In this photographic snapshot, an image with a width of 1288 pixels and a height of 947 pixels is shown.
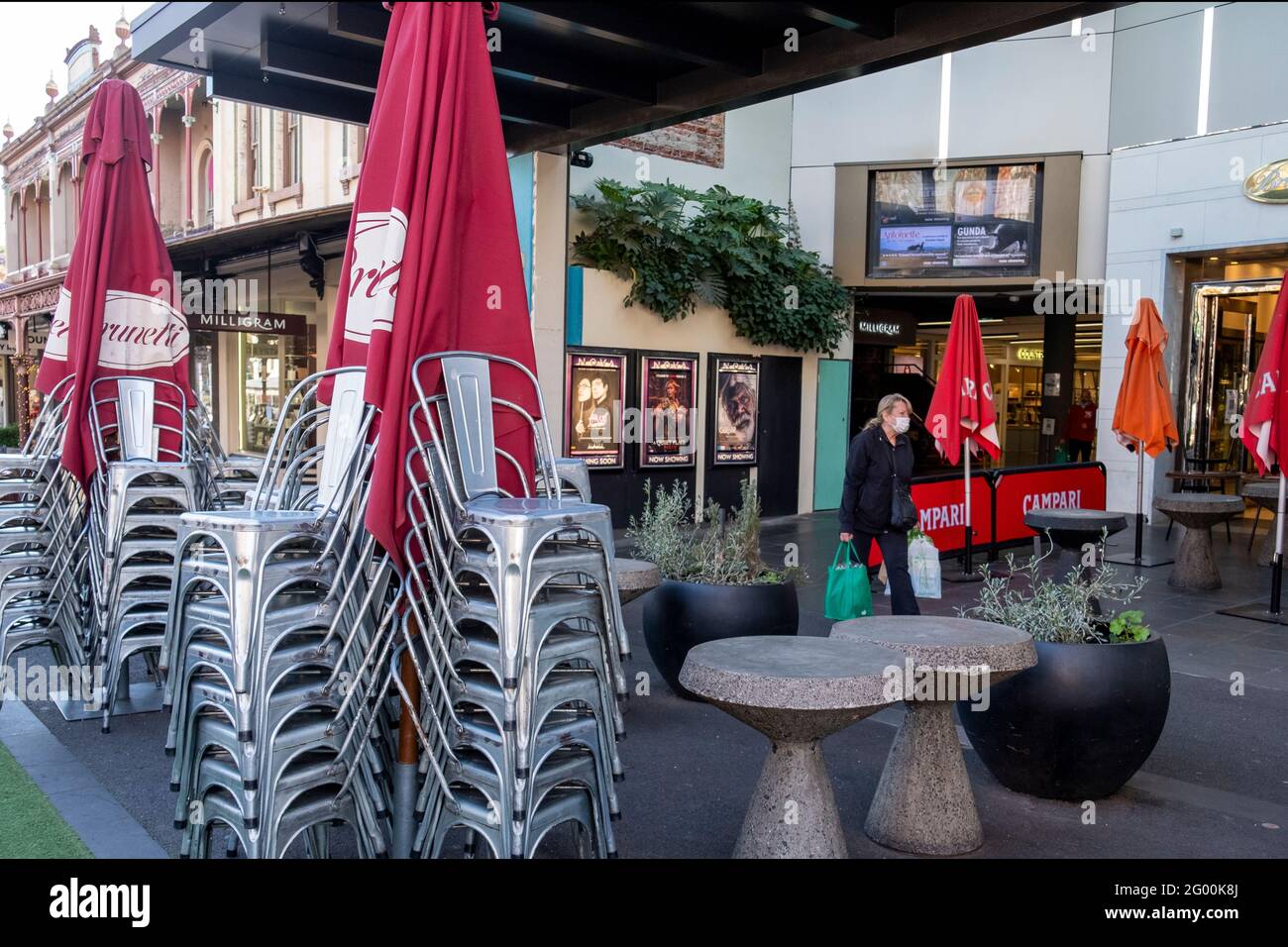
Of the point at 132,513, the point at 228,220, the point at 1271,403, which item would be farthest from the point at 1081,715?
the point at 228,220

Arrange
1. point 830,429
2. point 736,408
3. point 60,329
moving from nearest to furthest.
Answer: point 60,329 < point 736,408 < point 830,429

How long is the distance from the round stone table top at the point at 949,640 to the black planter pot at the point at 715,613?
1515 millimetres

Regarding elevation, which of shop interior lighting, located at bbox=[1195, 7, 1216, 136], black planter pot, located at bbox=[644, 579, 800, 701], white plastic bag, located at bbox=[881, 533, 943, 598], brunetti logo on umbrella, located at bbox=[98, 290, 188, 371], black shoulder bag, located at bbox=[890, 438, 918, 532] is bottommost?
white plastic bag, located at bbox=[881, 533, 943, 598]

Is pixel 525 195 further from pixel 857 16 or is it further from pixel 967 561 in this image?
pixel 967 561

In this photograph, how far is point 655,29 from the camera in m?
7.34

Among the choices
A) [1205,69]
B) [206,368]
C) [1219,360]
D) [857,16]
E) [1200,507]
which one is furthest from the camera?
[206,368]

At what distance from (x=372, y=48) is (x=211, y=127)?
1343cm

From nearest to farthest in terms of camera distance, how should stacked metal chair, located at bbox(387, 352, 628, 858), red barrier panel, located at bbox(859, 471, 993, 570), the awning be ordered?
stacked metal chair, located at bbox(387, 352, 628, 858) → the awning → red barrier panel, located at bbox(859, 471, 993, 570)

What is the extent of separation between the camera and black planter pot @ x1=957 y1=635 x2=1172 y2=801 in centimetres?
460

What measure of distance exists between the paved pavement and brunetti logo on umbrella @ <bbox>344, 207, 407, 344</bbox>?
223 cm

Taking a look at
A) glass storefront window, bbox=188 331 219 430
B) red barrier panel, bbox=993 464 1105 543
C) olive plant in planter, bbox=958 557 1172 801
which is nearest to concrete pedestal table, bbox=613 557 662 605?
olive plant in planter, bbox=958 557 1172 801

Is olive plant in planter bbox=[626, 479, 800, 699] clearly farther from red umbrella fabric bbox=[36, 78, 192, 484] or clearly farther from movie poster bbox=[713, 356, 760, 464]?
movie poster bbox=[713, 356, 760, 464]

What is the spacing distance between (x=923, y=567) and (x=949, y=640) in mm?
5418
